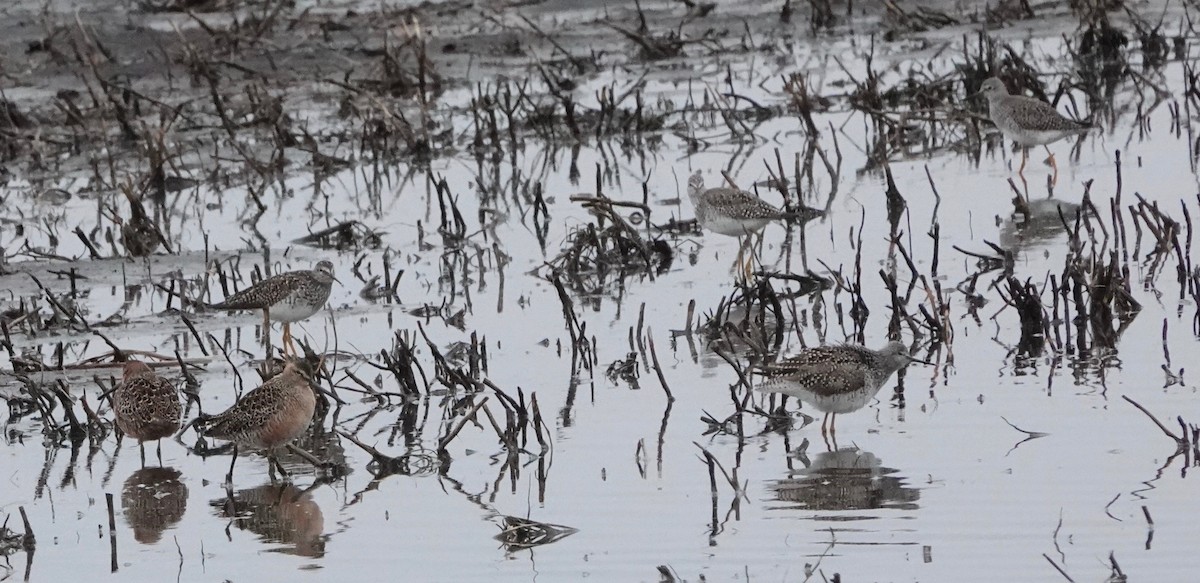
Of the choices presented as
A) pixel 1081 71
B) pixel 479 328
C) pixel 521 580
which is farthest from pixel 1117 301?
pixel 1081 71

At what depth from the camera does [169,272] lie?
39.4ft

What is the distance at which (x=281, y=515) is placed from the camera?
7.12 m

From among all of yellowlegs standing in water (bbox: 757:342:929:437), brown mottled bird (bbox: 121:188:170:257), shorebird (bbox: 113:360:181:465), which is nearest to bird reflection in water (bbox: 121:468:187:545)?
shorebird (bbox: 113:360:181:465)

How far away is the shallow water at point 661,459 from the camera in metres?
6.31

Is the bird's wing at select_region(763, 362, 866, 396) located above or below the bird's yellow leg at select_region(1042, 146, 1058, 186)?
above

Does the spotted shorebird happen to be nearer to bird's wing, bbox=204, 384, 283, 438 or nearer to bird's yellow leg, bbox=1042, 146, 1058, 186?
bird's wing, bbox=204, 384, 283, 438

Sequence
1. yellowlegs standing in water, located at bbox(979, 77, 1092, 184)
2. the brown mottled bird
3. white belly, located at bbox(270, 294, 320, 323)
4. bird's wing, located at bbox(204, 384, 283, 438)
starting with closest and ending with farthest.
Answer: bird's wing, located at bbox(204, 384, 283, 438) < white belly, located at bbox(270, 294, 320, 323) < the brown mottled bird < yellowlegs standing in water, located at bbox(979, 77, 1092, 184)

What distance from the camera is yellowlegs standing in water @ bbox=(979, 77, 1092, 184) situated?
13531mm

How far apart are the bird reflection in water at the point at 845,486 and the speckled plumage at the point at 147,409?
109 inches

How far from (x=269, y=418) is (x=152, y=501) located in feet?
1.95

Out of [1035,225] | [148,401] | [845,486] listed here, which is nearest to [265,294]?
[148,401]

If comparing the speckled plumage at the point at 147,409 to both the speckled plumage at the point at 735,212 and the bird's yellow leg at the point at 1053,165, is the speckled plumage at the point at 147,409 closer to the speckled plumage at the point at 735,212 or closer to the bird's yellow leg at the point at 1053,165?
the speckled plumage at the point at 735,212

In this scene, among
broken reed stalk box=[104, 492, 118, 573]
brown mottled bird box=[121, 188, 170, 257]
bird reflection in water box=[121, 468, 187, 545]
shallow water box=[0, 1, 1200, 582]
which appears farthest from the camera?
brown mottled bird box=[121, 188, 170, 257]

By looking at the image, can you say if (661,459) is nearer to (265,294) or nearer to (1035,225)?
(265,294)
